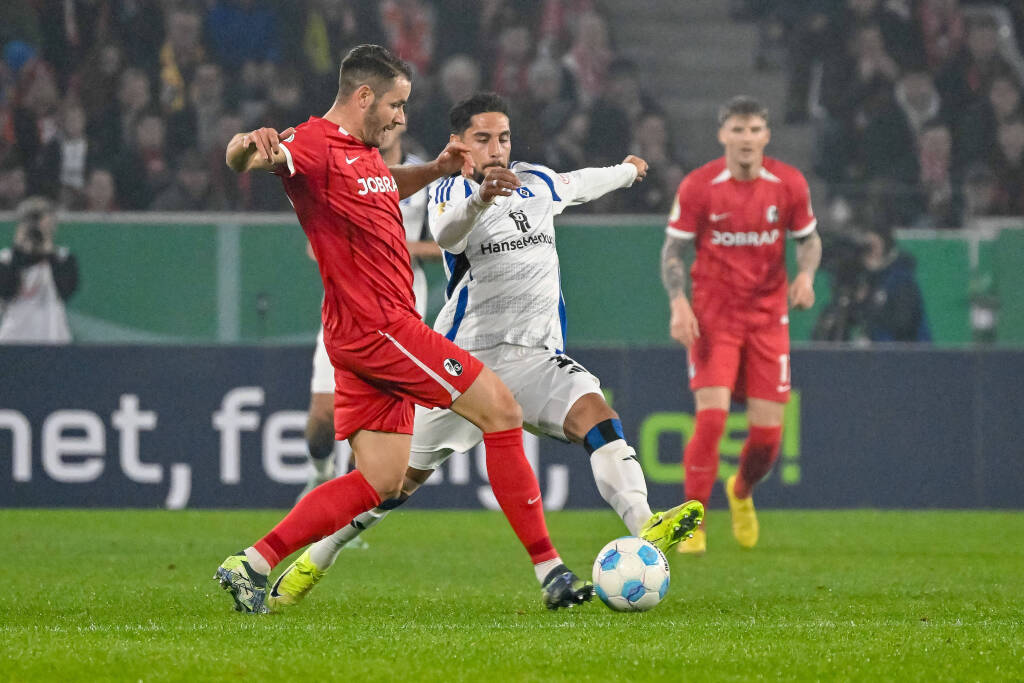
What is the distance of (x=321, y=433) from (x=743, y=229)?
235 centimetres

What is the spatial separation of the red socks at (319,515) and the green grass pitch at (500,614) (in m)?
0.23

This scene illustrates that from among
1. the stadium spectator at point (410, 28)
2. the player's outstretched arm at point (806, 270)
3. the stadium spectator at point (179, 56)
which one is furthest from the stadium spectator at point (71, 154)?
the player's outstretched arm at point (806, 270)

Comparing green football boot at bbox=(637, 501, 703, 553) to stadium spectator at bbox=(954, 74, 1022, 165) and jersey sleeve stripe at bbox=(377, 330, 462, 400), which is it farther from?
stadium spectator at bbox=(954, 74, 1022, 165)

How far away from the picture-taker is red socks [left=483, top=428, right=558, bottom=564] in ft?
16.2

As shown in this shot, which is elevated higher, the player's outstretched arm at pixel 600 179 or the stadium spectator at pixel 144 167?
the player's outstretched arm at pixel 600 179

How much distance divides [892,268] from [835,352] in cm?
67

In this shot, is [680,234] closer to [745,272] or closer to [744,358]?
[745,272]

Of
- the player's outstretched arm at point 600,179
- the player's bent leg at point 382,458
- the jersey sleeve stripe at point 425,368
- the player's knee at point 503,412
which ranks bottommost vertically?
the player's bent leg at point 382,458

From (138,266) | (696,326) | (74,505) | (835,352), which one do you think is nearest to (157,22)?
(138,266)

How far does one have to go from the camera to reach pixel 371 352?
479 centimetres

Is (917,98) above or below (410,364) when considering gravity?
above

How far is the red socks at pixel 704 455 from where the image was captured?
24.7 ft

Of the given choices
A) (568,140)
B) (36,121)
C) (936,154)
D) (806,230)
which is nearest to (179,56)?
(36,121)

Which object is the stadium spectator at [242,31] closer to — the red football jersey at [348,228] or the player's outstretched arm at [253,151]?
A: the red football jersey at [348,228]
